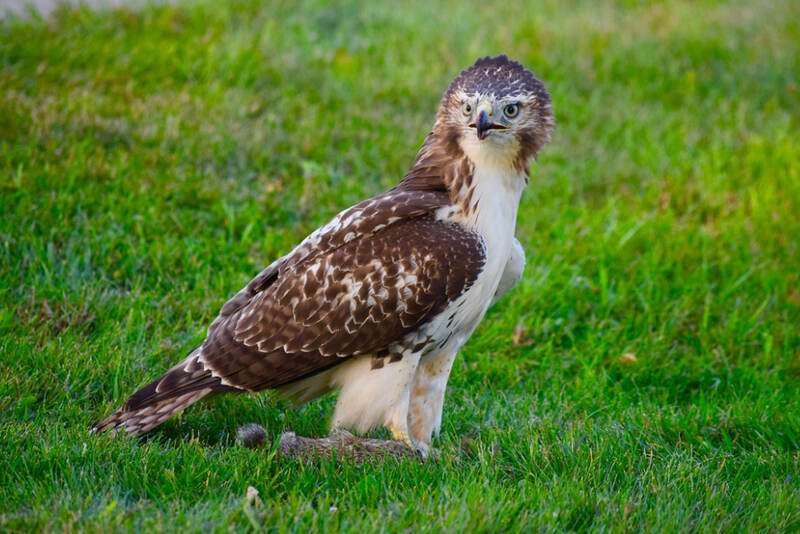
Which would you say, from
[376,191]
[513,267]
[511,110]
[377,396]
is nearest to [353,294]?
[377,396]

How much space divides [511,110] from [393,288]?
99cm

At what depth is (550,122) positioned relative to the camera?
18.5ft

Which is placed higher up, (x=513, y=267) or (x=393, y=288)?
(x=393, y=288)

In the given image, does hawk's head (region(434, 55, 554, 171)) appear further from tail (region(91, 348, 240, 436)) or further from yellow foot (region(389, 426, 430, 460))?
tail (region(91, 348, 240, 436))

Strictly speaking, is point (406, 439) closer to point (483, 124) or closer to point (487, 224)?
point (487, 224)

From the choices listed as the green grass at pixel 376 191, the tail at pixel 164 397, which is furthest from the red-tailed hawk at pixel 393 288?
the green grass at pixel 376 191

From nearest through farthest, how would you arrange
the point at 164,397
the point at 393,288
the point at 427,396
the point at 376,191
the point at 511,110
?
the point at 393,288
the point at 164,397
the point at 511,110
the point at 427,396
the point at 376,191

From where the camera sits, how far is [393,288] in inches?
204

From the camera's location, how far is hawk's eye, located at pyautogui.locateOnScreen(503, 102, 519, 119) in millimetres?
5383

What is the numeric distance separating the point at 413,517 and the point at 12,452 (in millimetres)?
1632

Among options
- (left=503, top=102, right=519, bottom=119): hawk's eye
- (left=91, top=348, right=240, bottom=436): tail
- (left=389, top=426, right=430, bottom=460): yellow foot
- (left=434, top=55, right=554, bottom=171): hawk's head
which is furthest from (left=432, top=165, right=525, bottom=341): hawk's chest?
(left=91, top=348, right=240, bottom=436): tail

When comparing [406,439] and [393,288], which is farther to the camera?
[406,439]

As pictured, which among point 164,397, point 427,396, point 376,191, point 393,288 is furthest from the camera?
point 376,191

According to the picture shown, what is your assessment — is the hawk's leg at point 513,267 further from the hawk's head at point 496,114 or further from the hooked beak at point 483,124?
the hooked beak at point 483,124
